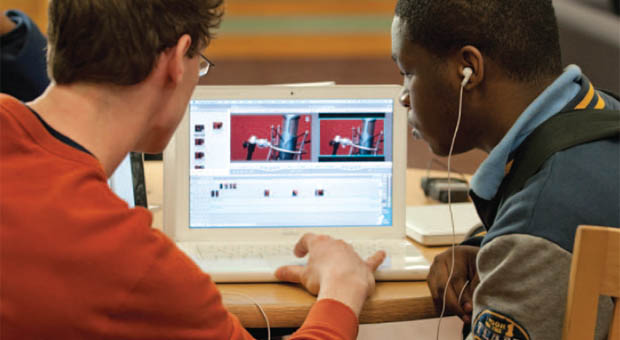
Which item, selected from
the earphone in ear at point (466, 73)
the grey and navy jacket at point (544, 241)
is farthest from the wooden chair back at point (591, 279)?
the earphone in ear at point (466, 73)

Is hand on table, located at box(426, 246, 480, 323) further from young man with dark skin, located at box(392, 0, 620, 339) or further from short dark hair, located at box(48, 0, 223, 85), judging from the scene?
short dark hair, located at box(48, 0, 223, 85)

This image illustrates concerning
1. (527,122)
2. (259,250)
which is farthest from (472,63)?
(259,250)

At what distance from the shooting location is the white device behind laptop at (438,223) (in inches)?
54.3

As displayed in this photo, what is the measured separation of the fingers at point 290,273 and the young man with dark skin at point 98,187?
225mm

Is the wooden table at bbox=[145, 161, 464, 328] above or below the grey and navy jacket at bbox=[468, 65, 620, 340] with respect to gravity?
below

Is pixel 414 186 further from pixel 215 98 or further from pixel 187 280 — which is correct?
pixel 187 280

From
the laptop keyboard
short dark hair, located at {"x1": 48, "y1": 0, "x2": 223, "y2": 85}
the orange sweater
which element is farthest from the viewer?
the laptop keyboard

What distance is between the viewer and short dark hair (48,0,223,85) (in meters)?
0.75

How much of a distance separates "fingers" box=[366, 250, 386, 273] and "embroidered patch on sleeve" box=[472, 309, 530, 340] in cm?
29

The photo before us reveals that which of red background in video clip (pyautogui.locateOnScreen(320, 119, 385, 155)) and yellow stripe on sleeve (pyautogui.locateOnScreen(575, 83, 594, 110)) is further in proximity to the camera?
red background in video clip (pyautogui.locateOnScreen(320, 119, 385, 155))

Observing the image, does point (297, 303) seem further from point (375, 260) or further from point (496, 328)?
point (496, 328)

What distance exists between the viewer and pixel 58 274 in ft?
2.10

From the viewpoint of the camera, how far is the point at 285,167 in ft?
4.41

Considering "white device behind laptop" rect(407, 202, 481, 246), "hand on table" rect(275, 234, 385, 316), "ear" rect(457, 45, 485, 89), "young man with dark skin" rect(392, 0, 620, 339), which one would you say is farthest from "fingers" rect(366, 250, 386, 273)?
"ear" rect(457, 45, 485, 89)
